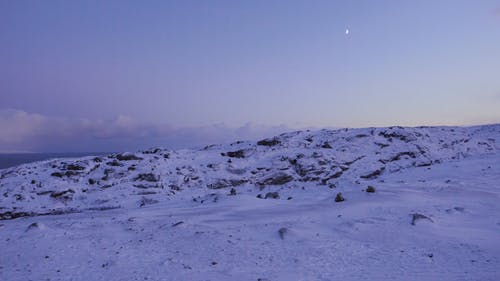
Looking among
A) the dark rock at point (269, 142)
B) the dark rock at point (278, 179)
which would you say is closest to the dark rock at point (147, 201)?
the dark rock at point (278, 179)

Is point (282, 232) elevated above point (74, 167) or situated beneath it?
situated beneath

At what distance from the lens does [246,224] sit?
13.8 meters

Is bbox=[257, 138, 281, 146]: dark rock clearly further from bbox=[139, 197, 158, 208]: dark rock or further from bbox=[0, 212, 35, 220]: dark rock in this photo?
bbox=[0, 212, 35, 220]: dark rock

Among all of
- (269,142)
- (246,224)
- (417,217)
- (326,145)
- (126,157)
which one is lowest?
(246,224)

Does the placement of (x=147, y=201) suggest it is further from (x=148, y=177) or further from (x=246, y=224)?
(x=246, y=224)

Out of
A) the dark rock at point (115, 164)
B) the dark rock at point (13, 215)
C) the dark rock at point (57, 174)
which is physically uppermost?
the dark rock at point (115, 164)

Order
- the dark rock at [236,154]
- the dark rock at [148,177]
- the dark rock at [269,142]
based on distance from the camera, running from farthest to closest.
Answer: the dark rock at [269,142]
the dark rock at [236,154]
the dark rock at [148,177]

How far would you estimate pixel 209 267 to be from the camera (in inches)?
412

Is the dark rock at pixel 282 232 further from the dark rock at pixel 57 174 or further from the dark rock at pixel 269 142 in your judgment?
the dark rock at pixel 269 142

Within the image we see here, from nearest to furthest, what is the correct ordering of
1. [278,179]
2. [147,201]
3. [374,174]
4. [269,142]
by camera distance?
[147,201] → [374,174] → [278,179] → [269,142]

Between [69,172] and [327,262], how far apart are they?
65.7ft

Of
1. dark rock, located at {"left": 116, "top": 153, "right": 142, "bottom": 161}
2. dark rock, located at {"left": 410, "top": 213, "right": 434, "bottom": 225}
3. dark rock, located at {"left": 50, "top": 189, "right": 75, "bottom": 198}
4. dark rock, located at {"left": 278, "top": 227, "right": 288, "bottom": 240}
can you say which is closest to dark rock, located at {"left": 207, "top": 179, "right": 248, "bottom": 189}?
dark rock, located at {"left": 116, "top": 153, "right": 142, "bottom": 161}

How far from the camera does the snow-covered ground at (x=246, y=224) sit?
33.4ft

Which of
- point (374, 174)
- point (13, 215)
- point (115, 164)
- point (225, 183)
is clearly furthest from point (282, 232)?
point (115, 164)
